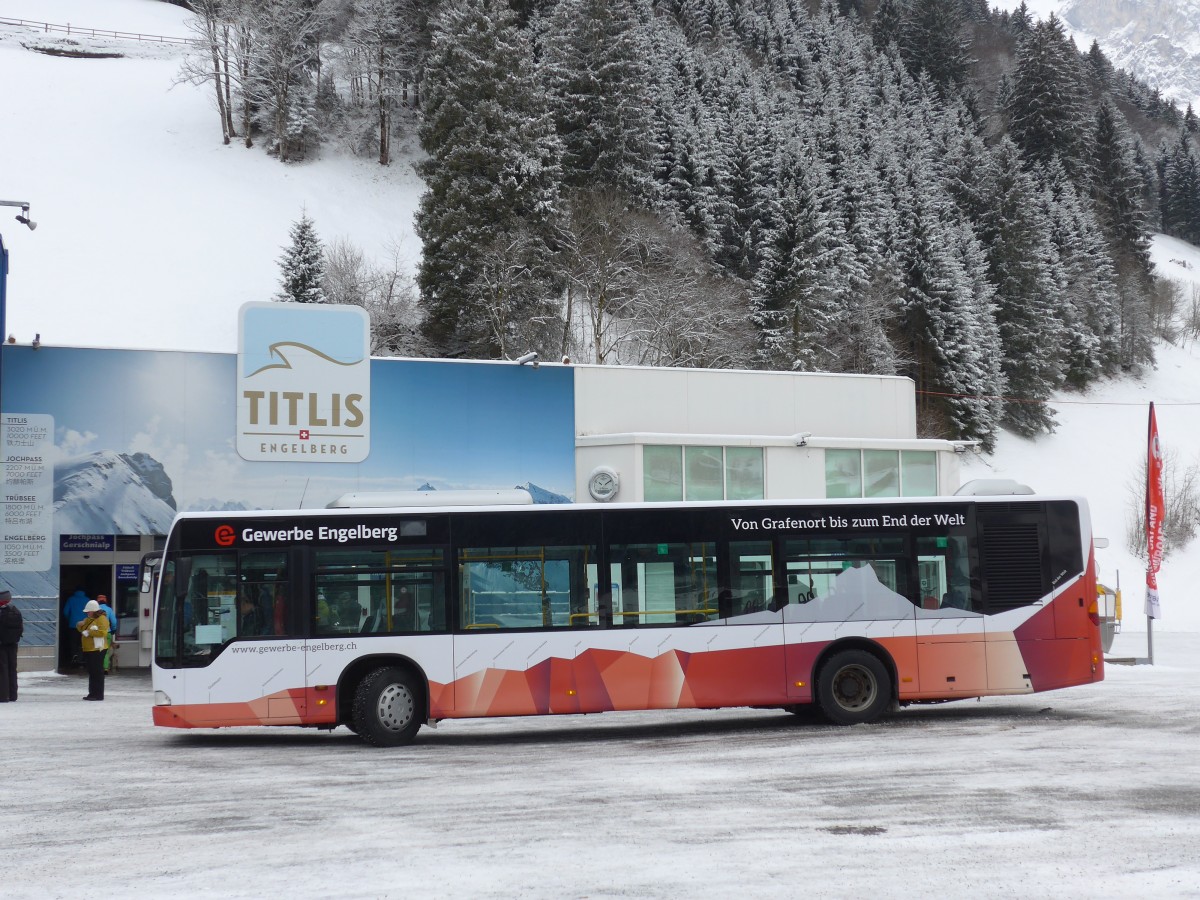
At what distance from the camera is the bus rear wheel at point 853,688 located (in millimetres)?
14523

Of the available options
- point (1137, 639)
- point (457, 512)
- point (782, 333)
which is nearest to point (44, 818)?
point (457, 512)

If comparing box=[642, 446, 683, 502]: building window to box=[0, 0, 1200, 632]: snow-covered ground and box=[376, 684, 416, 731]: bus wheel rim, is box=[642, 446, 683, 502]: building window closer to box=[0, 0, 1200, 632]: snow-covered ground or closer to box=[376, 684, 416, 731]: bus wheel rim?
box=[376, 684, 416, 731]: bus wheel rim

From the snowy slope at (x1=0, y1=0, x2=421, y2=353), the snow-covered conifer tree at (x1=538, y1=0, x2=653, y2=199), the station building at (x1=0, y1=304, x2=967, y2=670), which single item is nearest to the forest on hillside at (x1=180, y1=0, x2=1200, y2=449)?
the snow-covered conifer tree at (x1=538, y1=0, x2=653, y2=199)

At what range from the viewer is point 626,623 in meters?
14.1

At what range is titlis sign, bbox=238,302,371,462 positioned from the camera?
78.2ft

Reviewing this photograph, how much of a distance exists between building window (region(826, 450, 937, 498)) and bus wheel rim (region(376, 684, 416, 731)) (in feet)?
51.6

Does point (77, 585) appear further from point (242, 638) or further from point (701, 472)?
point (242, 638)

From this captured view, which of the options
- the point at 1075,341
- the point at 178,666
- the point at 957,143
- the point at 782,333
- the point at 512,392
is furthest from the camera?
the point at 957,143

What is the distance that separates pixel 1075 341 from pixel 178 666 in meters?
63.5

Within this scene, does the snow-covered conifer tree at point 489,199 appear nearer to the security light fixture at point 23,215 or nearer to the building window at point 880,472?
the building window at point 880,472

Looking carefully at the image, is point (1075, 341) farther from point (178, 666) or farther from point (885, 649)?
point (178, 666)

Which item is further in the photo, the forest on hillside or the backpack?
the forest on hillside

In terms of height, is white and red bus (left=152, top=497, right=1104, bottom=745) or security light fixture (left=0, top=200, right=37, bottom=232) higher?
security light fixture (left=0, top=200, right=37, bottom=232)

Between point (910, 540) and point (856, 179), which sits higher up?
point (856, 179)
